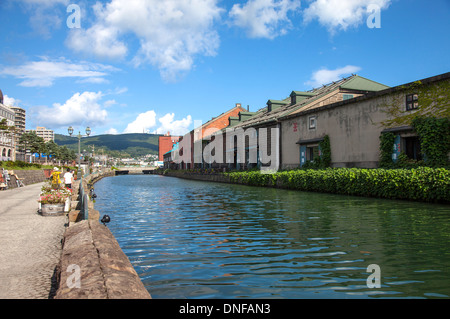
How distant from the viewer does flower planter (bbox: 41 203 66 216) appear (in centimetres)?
1226

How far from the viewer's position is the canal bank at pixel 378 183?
1529 cm

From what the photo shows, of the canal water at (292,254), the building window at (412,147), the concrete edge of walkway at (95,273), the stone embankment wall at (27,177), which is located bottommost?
the canal water at (292,254)

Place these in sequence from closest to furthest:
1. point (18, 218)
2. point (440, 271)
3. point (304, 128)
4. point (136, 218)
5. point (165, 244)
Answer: point (440, 271) < point (165, 244) < point (18, 218) < point (136, 218) < point (304, 128)

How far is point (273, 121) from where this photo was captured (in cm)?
3594

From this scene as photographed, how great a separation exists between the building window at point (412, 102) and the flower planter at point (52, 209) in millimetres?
19048

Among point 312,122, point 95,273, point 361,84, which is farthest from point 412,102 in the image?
point 95,273

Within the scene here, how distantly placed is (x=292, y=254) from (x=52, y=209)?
29.8 feet

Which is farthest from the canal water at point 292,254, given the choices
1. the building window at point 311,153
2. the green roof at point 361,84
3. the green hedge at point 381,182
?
the green roof at point 361,84

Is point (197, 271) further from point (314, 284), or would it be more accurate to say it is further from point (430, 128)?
point (430, 128)

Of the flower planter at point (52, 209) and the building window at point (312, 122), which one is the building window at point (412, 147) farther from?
the flower planter at point (52, 209)

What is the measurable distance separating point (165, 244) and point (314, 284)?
13.5ft

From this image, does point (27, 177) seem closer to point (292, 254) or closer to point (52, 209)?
point (52, 209)

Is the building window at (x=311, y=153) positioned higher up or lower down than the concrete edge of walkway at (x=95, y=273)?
higher up

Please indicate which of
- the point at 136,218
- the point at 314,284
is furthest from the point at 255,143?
the point at 314,284
